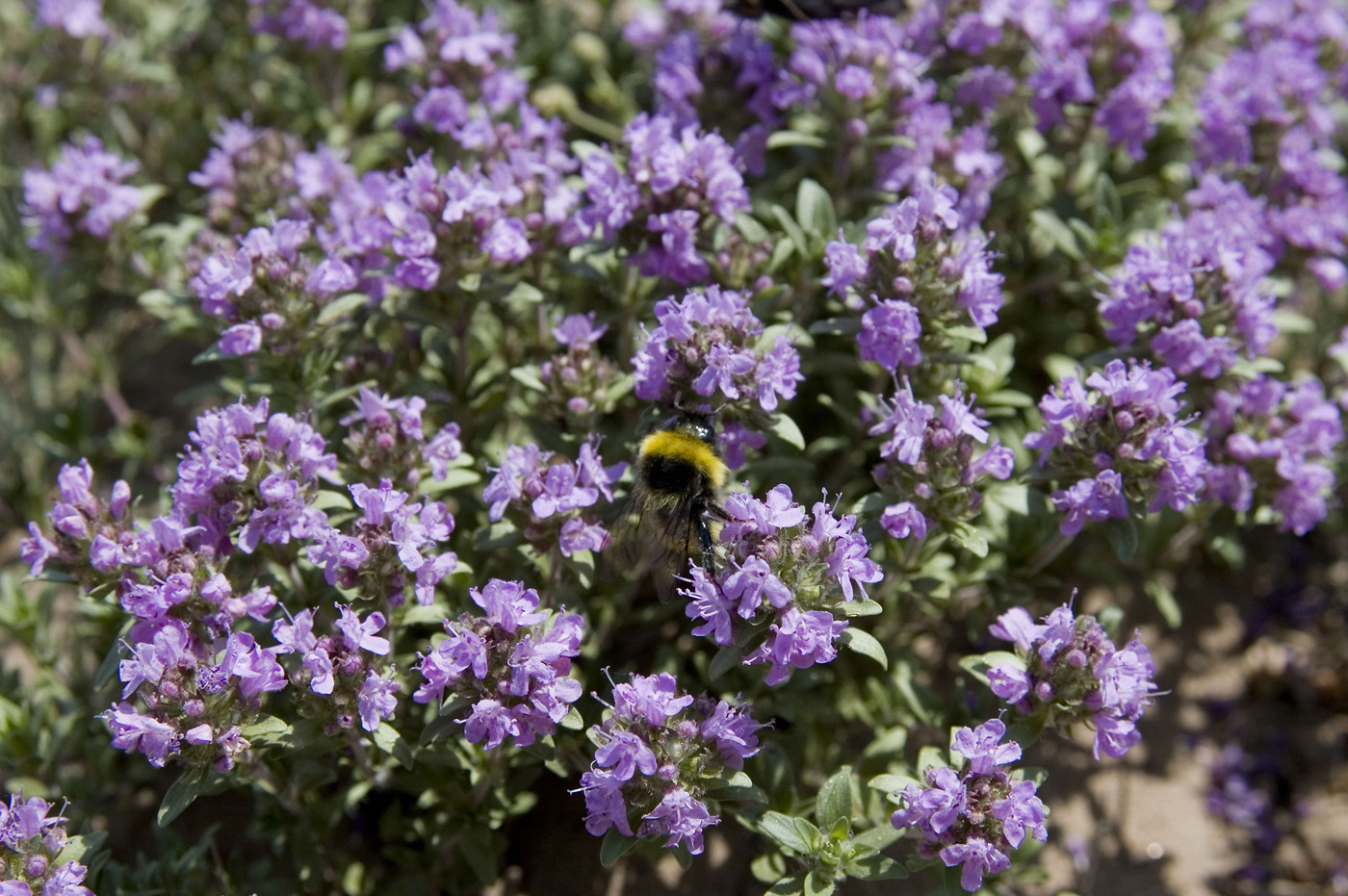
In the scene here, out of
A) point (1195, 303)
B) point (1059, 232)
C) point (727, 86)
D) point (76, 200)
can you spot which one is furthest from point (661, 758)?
point (76, 200)

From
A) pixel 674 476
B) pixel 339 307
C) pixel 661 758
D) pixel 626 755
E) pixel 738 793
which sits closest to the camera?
pixel 626 755

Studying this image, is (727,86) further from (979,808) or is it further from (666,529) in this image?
(979,808)

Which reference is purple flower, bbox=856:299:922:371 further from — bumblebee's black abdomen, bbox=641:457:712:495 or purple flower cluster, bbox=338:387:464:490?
purple flower cluster, bbox=338:387:464:490

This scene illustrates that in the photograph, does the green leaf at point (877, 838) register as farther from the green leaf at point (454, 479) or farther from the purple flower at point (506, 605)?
the green leaf at point (454, 479)

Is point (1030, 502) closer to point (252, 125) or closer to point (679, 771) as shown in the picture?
point (679, 771)

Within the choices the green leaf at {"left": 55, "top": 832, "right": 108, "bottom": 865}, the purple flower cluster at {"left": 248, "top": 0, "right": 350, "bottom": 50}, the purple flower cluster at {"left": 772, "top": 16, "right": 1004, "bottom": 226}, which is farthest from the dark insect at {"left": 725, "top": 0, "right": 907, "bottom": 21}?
the green leaf at {"left": 55, "top": 832, "right": 108, "bottom": 865}

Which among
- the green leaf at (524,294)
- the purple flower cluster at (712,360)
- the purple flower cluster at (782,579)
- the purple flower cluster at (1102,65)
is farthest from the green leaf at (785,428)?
the purple flower cluster at (1102,65)
